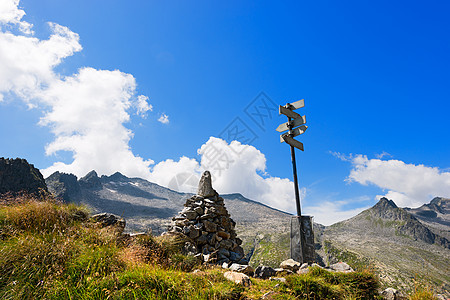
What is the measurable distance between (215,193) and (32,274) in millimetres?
7891

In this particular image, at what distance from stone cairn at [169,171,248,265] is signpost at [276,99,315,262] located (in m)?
2.68

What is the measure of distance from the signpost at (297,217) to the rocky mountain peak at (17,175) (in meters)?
166

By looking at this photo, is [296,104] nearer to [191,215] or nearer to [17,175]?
[191,215]

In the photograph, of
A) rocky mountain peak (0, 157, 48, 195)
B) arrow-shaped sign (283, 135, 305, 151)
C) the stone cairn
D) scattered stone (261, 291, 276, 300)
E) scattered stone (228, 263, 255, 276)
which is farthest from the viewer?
rocky mountain peak (0, 157, 48, 195)

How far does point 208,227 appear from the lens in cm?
1044

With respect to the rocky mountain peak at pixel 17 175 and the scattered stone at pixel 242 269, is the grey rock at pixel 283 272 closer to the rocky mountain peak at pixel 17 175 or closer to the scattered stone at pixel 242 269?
the scattered stone at pixel 242 269

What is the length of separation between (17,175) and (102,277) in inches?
7083

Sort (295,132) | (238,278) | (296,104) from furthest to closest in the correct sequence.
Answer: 1. (296,104)
2. (295,132)
3. (238,278)

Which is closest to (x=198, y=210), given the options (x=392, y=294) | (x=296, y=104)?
(x=296, y=104)

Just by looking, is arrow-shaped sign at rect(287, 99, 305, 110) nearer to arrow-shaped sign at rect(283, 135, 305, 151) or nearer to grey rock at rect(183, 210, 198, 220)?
arrow-shaped sign at rect(283, 135, 305, 151)

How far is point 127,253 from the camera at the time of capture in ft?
20.0

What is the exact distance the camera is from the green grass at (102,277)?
463 centimetres

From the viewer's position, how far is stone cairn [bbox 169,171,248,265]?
989 centimetres

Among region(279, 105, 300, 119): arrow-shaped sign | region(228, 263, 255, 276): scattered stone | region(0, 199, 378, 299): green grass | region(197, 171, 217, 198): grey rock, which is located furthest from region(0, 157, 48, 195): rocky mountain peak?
region(279, 105, 300, 119): arrow-shaped sign
